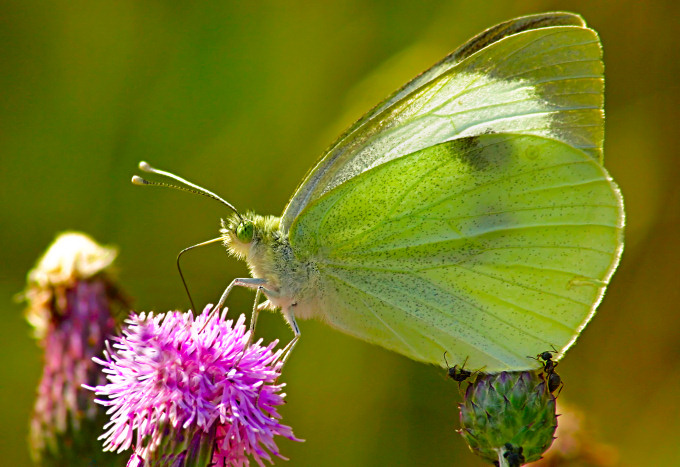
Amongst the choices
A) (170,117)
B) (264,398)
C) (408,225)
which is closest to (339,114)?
(170,117)

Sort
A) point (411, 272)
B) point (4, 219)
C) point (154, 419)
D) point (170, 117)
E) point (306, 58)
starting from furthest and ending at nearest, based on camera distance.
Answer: point (306, 58) < point (170, 117) < point (4, 219) < point (411, 272) < point (154, 419)

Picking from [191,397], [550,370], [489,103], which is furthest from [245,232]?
[550,370]

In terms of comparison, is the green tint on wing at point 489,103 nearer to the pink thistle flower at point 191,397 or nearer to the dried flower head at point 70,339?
the pink thistle flower at point 191,397

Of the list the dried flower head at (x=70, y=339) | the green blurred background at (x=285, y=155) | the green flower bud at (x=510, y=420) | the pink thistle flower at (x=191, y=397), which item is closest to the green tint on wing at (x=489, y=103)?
the pink thistle flower at (x=191, y=397)

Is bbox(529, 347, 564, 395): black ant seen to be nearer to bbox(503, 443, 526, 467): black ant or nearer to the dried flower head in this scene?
bbox(503, 443, 526, 467): black ant

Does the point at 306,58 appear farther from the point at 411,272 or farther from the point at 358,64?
the point at 411,272
